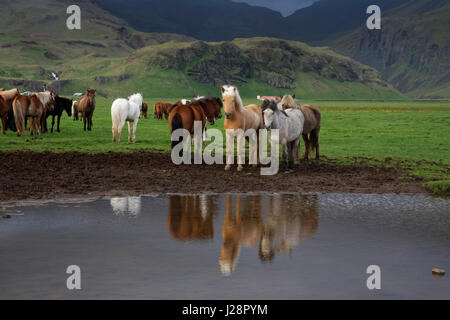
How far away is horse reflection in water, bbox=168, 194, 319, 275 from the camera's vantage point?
30.4ft

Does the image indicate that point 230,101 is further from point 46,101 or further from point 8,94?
point 46,101

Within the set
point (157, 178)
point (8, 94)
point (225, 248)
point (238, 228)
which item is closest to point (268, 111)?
point (157, 178)

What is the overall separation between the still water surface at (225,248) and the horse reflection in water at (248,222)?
2 centimetres

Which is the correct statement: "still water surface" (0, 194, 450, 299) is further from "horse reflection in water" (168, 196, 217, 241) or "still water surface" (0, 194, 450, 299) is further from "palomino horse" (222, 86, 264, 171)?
"palomino horse" (222, 86, 264, 171)

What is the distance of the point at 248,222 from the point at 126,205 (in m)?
3.17

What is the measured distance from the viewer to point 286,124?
18125 mm

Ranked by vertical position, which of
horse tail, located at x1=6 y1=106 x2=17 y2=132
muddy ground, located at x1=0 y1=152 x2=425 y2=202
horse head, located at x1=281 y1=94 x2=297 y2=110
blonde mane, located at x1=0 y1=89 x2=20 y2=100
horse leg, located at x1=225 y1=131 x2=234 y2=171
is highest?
blonde mane, located at x1=0 y1=89 x2=20 y2=100

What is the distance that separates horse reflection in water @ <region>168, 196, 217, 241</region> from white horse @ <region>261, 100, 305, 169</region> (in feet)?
15.6

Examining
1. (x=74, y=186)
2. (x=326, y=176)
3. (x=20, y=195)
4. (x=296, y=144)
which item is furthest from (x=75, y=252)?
(x=296, y=144)

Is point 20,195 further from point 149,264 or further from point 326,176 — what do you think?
point 326,176

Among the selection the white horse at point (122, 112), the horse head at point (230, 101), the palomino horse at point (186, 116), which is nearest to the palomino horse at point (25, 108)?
the white horse at point (122, 112)

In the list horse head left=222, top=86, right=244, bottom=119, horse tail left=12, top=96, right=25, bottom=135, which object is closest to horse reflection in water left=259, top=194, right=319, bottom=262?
horse head left=222, top=86, right=244, bottom=119

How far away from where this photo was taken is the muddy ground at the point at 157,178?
14609mm

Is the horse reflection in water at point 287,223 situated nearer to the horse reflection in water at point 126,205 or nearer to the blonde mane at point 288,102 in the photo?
the horse reflection in water at point 126,205
